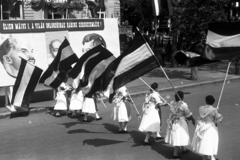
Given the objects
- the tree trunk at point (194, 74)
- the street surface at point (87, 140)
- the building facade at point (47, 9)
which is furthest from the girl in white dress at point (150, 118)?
the building facade at point (47, 9)

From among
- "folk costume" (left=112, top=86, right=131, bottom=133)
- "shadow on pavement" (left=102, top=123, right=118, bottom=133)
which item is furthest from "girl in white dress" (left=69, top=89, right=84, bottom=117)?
"folk costume" (left=112, top=86, right=131, bottom=133)

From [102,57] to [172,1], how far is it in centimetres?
1082

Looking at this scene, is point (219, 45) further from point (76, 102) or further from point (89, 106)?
point (76, 102)

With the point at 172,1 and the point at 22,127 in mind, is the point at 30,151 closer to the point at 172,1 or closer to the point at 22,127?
the point at 22,127

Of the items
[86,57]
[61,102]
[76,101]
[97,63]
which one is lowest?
[61,102]

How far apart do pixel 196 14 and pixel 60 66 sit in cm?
934

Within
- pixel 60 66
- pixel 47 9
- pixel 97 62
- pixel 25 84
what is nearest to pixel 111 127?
pixel 97 62

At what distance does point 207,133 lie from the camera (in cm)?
701

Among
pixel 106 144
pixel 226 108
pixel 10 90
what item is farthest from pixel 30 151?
pixel 226 108

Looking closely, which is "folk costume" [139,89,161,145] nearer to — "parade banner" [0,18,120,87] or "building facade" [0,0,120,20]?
"parade banner" [0,18,120,87]

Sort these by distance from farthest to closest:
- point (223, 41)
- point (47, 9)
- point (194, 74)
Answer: point (47, 9)
point (194, 74)
point (223, 41)

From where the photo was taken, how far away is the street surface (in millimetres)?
8086

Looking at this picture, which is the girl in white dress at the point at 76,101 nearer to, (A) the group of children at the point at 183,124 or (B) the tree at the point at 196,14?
(A) the group of children at the point at 183,124

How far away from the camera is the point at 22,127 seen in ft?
36.3
